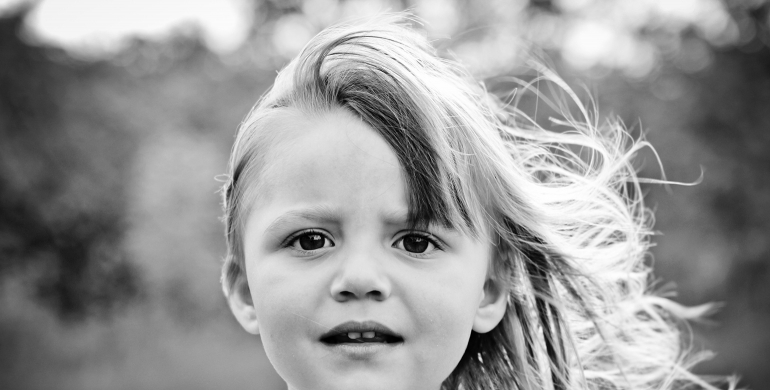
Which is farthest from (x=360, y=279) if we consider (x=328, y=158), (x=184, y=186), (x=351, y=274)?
(x=184, y=186)

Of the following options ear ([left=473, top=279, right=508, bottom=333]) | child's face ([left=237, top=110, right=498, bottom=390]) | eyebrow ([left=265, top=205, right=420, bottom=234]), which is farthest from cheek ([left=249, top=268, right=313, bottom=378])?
ear ([left=473, top=279, right=508, bottom=333])

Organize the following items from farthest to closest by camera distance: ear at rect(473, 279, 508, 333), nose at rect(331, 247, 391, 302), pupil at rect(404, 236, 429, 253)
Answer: ear at rect(473, 279, 508, 333), pupil at rect(404, 236, 429, 253), nose at rect(331, 247, 391, 302)

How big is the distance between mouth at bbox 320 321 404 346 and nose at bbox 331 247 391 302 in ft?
0.18

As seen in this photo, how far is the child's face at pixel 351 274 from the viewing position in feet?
4.94

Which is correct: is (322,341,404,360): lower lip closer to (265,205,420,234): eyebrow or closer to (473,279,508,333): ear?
(265,205,420,234): eyebrow

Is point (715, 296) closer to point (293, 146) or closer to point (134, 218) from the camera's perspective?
point (134, 218)

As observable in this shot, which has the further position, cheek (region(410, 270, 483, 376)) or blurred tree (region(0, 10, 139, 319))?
blurred tree (region(0, 10, 139, 319))

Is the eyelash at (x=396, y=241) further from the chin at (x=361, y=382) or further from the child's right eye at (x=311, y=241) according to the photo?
the chin at (x=361, y=382)

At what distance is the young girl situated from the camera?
152 cm

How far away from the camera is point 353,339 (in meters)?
1.51

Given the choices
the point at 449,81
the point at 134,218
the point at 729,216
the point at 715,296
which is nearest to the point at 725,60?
the point at 729,216

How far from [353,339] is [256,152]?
521 millimetres

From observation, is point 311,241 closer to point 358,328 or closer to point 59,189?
point 358,328

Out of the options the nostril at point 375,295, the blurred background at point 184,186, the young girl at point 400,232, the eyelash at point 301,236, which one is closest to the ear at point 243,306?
the young girl at point 400,232
